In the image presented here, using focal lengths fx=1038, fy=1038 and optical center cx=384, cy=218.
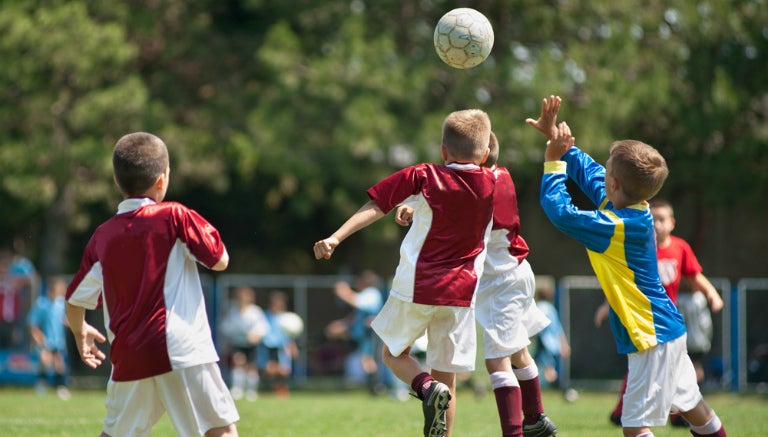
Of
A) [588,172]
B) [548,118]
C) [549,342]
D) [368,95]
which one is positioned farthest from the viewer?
[368,95]

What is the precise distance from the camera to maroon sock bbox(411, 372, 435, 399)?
19.5 ft

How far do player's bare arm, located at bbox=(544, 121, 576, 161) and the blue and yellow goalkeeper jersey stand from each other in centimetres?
16

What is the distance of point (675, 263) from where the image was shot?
8.75 meters

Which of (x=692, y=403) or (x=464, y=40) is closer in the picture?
(x=692, y=403)

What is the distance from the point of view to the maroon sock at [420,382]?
19.5 ft

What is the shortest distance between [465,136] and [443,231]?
1.91 ft

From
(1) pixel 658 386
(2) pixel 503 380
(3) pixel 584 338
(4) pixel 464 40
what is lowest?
(3) pixel 584 338

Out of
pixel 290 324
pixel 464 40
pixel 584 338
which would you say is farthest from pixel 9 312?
pixel 464 40

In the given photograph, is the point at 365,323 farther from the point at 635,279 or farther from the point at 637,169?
the point at 637,169

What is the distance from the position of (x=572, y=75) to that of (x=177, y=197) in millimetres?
9945

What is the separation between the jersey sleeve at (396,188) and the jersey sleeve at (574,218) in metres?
0.75

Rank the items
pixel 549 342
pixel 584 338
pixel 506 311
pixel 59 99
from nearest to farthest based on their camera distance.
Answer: pixel 506 311 < pixel 549 342 < pixel 584 338 < pixel 59 99

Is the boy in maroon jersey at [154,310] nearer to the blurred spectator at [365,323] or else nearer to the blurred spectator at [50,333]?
the blurred spectator at [365,323]

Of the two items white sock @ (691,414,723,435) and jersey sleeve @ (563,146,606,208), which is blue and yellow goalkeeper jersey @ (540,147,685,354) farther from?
white sock @ (691,414,723,435)
